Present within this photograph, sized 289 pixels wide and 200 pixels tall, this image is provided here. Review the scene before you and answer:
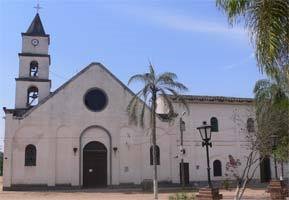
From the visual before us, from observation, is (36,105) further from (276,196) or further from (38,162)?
(276,196)

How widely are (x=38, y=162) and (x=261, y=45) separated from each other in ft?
102

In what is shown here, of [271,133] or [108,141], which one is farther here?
[108,141]

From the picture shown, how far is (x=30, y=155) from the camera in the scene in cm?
4072

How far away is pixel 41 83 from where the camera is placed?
→ 142ft

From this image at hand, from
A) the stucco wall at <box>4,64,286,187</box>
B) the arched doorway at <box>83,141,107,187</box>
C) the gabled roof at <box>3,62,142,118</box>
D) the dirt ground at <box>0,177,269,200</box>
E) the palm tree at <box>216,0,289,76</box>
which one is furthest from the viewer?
the arched doorway at <box>83,141,107,187</box>

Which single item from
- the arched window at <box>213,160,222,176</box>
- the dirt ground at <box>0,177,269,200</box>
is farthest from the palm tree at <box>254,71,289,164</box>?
the arched window at <box>213,160,222,176</box>

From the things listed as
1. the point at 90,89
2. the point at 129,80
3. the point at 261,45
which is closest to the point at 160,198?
the point at 129,80

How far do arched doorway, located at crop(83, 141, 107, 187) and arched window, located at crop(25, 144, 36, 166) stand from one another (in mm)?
4034

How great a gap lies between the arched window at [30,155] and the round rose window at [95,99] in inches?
223

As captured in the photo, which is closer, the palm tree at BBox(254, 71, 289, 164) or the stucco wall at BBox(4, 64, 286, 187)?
the palm tree at BBox(254, 71, 289, 164)

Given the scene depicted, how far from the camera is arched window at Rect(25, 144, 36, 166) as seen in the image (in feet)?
133

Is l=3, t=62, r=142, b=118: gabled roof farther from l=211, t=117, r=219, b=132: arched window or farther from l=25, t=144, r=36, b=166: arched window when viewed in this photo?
l=211, t=117, r=219, b=132: arched window

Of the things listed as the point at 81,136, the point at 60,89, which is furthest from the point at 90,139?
the point at 60,89

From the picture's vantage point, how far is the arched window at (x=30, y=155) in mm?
40531
